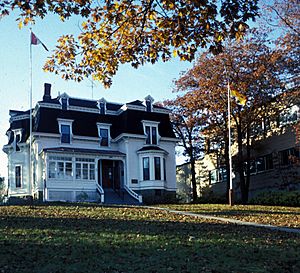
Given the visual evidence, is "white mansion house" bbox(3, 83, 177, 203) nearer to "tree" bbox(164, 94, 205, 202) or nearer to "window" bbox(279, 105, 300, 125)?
"tree" bbox(164, 94, 205, 202)

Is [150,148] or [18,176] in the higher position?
[150,148]

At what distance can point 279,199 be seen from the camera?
32.0m

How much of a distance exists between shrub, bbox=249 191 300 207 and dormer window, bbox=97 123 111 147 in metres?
12.4

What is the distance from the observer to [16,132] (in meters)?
39.5

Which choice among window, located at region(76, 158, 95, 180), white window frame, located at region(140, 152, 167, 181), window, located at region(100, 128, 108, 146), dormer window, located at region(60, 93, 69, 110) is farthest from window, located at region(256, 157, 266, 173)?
dormer window, located at region(60, 93, 69, 110)

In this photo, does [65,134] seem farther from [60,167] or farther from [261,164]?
[261,164]

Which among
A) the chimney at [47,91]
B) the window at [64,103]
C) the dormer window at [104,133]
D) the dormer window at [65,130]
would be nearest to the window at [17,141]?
the chimney at [47,91]

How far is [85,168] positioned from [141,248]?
86.2ft

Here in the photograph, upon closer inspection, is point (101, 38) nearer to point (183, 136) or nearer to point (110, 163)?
point (110, 163)

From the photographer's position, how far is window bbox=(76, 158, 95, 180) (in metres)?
35.9

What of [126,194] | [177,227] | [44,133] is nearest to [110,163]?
[126,194]

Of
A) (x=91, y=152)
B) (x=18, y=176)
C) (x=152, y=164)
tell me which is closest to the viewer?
(x=91, y=152)

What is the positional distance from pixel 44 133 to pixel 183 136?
12.8 m

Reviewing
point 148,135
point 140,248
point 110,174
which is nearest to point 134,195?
point 110,174
